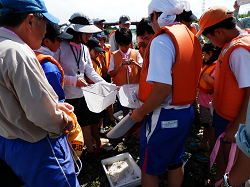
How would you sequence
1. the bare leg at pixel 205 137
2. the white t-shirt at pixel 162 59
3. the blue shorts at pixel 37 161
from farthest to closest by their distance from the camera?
the bare leg at pixel 205 137 < the white t-shirt at pixel 162 59 < the blue shorts at pixel 37 161

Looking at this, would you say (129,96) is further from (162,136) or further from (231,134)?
(231,134)

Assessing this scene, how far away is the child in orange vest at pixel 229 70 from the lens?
5.34 ft

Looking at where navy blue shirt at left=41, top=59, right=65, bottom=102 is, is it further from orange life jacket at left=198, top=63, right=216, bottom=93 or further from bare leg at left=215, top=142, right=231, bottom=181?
orange life jacket at left=198, top=63, right=216, bottom=93

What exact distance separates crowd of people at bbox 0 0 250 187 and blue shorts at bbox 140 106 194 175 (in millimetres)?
10

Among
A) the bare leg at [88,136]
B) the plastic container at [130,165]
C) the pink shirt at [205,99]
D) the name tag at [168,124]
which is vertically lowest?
the plastic container at [130,165]

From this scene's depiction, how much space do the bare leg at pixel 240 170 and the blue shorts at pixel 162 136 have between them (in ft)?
2.29

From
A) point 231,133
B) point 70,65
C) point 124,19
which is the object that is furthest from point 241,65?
point 124,19

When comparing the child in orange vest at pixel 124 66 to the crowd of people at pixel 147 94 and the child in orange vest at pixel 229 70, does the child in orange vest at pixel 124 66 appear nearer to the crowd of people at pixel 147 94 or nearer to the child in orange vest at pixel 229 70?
the crowd of people at pixel 147 94

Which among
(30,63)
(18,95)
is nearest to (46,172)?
(18,95)

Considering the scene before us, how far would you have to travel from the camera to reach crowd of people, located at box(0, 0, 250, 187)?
1179 mm

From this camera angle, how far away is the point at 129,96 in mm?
2191

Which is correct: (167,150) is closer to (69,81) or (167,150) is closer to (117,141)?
(69,81)

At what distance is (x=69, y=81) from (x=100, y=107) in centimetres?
75

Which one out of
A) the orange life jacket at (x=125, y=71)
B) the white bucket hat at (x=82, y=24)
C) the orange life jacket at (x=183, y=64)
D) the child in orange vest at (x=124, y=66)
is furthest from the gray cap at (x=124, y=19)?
the orange life jacket at (x=183, y=64)
